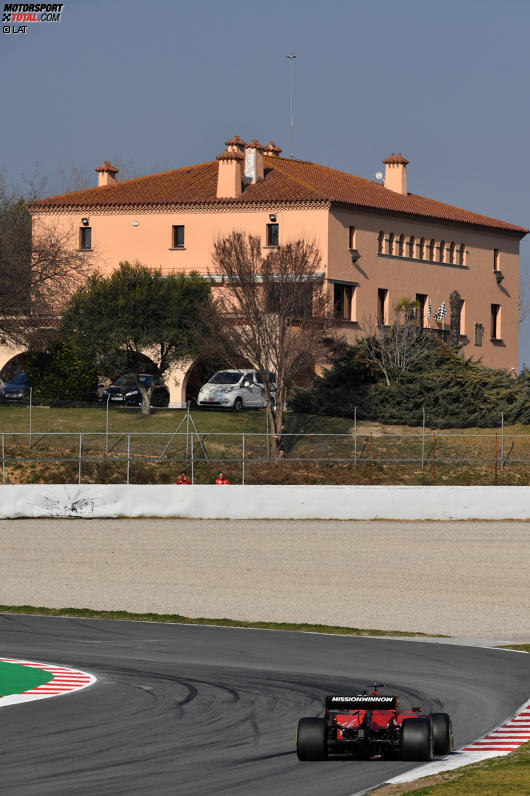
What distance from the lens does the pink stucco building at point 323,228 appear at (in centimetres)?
7719

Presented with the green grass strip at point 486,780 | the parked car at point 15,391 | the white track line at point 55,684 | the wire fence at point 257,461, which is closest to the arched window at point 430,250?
the parked car at point 15,391

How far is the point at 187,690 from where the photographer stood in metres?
16.5

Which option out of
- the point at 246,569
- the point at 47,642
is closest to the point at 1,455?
the point at 246,569

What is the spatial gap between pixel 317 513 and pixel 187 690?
25033 millimetres

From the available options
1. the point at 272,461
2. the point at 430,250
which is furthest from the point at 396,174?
the point at 272,461

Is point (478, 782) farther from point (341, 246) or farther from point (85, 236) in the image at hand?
point (85, 236)

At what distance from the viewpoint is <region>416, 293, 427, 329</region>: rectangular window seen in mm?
81000

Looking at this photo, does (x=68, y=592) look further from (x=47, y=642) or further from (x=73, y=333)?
(x=73, y=333)

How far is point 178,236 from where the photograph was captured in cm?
7988

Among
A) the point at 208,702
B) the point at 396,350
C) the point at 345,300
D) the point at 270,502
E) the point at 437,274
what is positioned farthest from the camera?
the point at 437,274

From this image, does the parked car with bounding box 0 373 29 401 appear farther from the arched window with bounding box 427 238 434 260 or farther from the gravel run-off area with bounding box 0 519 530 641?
the arched window with bounding box 427 238 434 260

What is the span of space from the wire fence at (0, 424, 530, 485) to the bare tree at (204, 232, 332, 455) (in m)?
8.86

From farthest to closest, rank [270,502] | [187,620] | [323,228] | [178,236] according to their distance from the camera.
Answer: [178,236] → [323,228] → [270,502] → [187,620]

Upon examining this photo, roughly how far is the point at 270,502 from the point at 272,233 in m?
38.0
